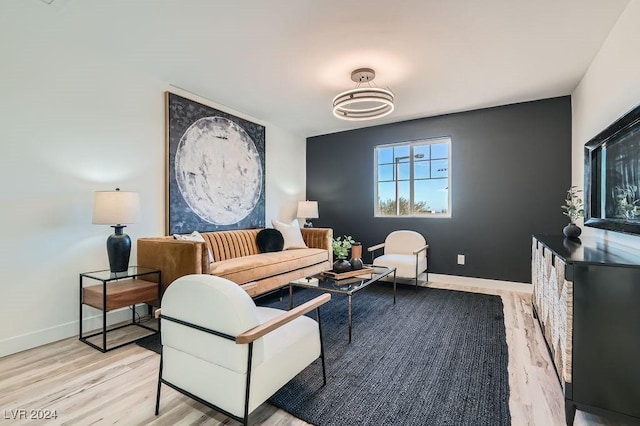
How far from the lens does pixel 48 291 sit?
250 centimetres

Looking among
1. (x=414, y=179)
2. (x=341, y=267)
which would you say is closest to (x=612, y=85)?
(x=414, y=179)

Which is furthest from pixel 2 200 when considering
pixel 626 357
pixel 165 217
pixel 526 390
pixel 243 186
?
pixel 626 357

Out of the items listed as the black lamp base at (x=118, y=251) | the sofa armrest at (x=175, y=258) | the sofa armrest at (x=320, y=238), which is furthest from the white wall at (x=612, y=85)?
the black lamp base at (x=118, y=251)

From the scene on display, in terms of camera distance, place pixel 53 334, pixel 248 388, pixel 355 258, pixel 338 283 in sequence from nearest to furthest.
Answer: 1. pixel 248 388
2. pixel 53 334
3. pixel 338 283
4. pixel 355 258

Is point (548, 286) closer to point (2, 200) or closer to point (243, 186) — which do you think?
point (243, 186)

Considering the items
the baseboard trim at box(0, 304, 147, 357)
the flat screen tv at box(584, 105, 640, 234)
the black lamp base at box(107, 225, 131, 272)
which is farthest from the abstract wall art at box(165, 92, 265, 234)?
the flat screen tv at box(584, 105, 640, 234)

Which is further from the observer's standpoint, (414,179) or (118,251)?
(414,179)

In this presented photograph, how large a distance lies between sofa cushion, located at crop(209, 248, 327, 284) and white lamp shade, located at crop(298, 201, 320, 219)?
2.89ft

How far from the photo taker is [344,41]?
99.7 inches

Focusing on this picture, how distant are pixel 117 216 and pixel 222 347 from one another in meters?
1.90

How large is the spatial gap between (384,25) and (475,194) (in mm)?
2873

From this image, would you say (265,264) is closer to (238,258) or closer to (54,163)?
(238,258)
